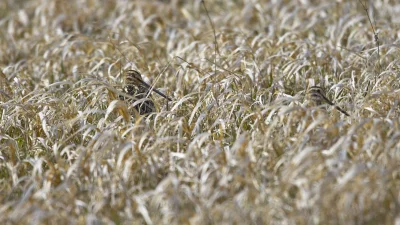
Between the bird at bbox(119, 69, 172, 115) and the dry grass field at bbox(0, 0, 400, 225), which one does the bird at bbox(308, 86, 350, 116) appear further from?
the bird at bbox(119, 69, 172, 115)

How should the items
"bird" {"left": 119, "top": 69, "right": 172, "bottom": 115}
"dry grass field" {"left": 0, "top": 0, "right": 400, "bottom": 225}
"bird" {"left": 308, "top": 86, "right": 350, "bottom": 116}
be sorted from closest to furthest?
"dry grass field" {"left": 0, "top": 0, "right": 400, "bottom": 225} → "bird" {"left": 308, "top": 86, "right": 350, "bottom": 116} → "bird" {"left": 119, "top": 69, "right": 172, "bottom": 115}

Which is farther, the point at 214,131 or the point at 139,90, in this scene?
the point at 139,90

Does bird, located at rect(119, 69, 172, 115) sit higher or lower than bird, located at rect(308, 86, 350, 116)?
higher

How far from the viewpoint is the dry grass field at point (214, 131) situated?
366 cm

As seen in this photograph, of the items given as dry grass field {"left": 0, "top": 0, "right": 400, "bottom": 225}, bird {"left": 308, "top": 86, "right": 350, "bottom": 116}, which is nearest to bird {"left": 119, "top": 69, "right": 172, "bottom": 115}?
dry grass field {"left": 0, "top": 0, "right": 400, "bottom": 225}

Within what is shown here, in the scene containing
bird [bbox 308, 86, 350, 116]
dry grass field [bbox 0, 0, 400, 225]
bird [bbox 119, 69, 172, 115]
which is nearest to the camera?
dry grass field [bbox 0, 0, 400, 225]

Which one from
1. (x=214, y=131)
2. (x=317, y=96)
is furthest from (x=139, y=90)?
(x=317, y=96)

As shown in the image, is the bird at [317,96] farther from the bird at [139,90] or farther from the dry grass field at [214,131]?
the bird at [139,90]

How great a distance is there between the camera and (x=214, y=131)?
4.77 meters

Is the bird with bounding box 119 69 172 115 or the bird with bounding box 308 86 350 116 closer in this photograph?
the bird with bounding box 308 86 350 116

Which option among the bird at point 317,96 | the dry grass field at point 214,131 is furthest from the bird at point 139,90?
the bird at point 317,96

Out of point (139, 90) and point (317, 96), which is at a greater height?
point (139, 90)

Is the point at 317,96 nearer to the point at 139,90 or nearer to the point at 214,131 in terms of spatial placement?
the point at 214,131

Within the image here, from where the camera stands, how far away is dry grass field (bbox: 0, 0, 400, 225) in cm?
366
